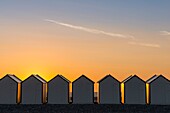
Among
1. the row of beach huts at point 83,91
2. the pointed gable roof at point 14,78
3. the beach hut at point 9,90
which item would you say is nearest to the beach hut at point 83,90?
the row of beach huts at point 83,91

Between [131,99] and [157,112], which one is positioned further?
[131,99]

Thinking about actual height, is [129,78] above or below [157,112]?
above

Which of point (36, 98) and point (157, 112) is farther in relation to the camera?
point (36, 98)

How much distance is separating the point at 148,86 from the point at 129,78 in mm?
3003

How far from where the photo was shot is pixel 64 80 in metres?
56.4

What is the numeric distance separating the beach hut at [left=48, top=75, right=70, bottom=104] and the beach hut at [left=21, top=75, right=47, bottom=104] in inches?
49.0

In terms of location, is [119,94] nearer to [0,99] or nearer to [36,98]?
[36,98]

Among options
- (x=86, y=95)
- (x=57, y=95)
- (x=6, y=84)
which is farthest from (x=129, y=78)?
(x=6, y=84)

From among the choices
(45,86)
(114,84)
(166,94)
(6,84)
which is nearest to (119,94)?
(114,84)

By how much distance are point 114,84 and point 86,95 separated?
167 inches

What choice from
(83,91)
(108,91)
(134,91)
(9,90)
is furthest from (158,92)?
(9,90)

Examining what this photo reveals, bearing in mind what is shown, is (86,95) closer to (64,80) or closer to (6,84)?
(64,80)

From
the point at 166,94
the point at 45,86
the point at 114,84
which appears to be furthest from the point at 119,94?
the point at 45,86

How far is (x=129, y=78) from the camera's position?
57.1m
